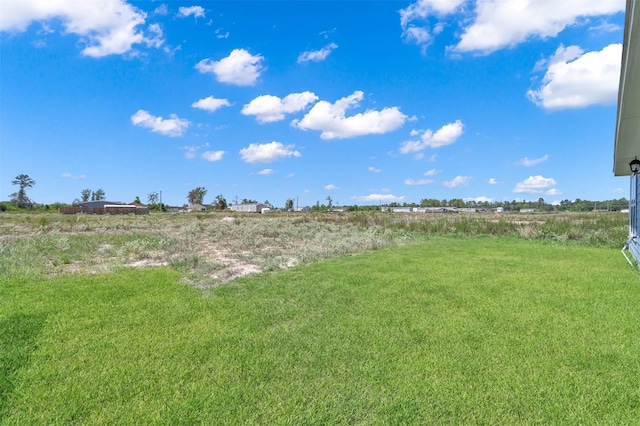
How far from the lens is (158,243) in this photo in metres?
12.3

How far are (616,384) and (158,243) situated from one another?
41.5 ft

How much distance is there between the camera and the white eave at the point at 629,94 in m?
2.52

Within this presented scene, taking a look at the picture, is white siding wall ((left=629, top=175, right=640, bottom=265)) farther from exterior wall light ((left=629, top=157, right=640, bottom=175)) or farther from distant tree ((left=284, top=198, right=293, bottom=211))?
distant tree ((left=284, top=198, right=293, bottom=211))

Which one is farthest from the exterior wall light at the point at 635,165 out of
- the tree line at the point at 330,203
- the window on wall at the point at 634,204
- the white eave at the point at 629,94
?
the tree line at the point at 330,203

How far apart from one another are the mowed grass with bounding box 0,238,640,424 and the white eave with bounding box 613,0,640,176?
2.65m

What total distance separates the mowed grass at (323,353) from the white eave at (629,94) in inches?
104

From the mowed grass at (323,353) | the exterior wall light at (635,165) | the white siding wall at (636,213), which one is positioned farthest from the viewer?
the white siding wall at (636,213)

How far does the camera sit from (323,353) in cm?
328

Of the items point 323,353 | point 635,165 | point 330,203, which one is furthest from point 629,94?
point 330,203

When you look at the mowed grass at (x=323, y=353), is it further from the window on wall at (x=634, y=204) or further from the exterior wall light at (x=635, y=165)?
the window on wall at (x=634, y=204)

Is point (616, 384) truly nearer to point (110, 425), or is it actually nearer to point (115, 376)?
point (110, 425)

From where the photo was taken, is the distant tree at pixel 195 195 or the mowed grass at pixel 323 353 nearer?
the mowed grass at pixel 323 353

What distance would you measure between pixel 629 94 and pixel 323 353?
183 inches

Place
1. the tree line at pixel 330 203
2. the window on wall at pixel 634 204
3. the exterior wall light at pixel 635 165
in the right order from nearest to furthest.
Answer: the exterior wall light at pixel 635 165, the window on wall at pixel 634 204, the tree line at pixel 330 203
